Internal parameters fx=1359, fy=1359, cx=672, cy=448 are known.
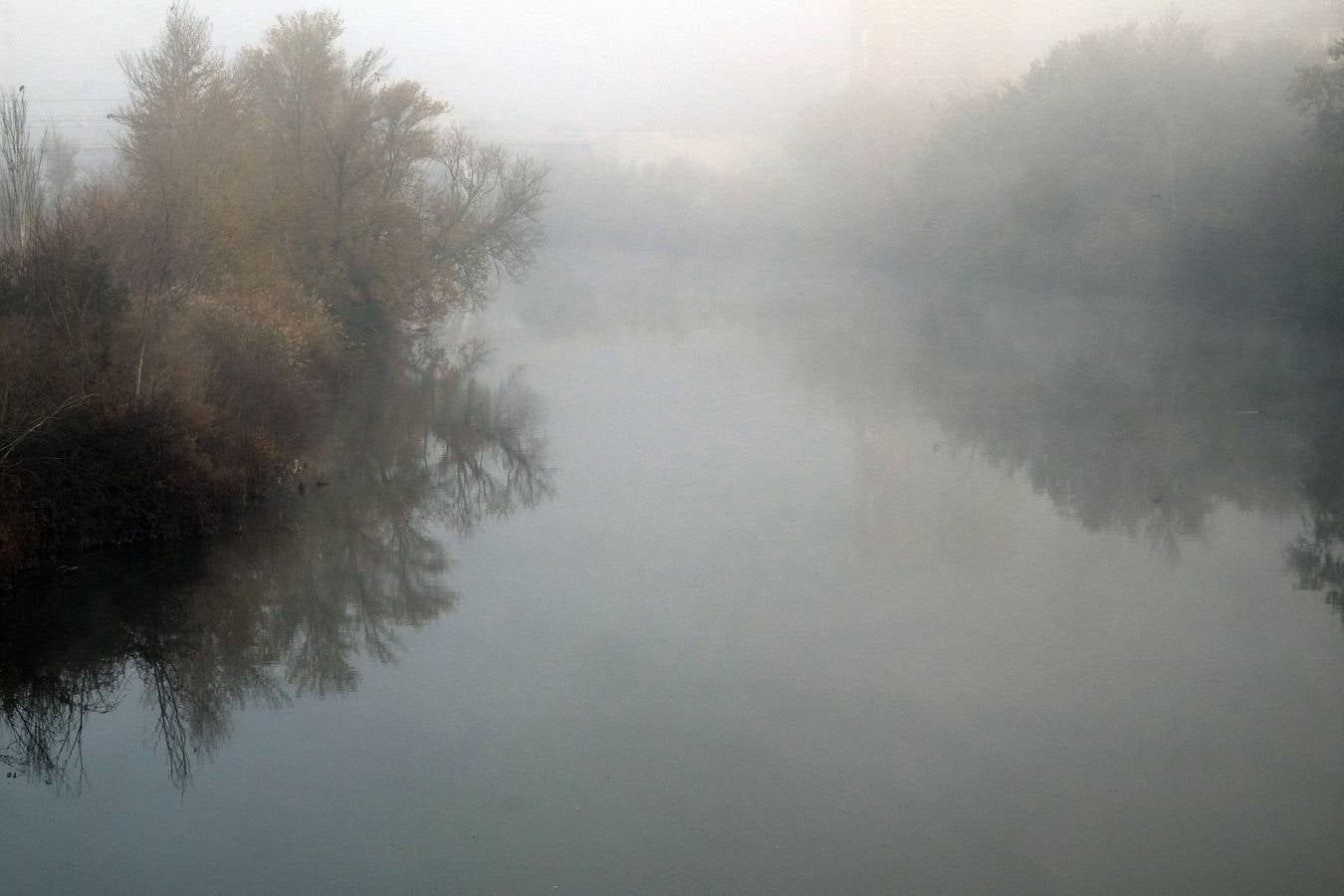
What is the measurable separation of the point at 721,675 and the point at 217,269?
13218mm

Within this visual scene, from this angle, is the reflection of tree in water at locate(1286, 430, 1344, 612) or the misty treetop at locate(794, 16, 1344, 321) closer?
Answer: the reflection of tree in water at locate(1286, 430, 1344, 612)

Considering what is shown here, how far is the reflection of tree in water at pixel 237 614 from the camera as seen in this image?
912 cm

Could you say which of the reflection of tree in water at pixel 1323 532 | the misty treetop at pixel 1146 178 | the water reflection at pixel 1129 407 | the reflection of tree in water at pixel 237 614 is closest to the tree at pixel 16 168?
the reflection of tree in water at pixel 237 614

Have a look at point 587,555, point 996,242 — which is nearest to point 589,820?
point 587,555

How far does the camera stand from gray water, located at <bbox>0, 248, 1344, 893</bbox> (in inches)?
268

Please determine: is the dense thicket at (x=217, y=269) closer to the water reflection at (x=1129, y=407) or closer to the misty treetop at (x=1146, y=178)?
the water reflection at (x=1129, y=407)

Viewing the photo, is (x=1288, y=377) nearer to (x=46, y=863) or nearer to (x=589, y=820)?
(x=589, y=820)

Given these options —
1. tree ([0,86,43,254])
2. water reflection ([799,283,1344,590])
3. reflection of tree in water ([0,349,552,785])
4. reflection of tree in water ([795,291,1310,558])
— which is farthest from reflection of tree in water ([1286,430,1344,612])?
tree ([0,86,43,254])

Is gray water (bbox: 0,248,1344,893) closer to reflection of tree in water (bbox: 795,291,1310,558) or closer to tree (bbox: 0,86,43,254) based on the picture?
reflection of tree in water (bbox: 795,291,1310,558)

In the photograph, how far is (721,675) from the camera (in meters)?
9.30

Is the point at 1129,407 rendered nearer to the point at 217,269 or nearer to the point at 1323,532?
the point at 1323,532

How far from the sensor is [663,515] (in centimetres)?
1420

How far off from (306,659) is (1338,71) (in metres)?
28.0

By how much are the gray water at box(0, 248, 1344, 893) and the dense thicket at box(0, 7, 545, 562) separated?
2.81 ft
